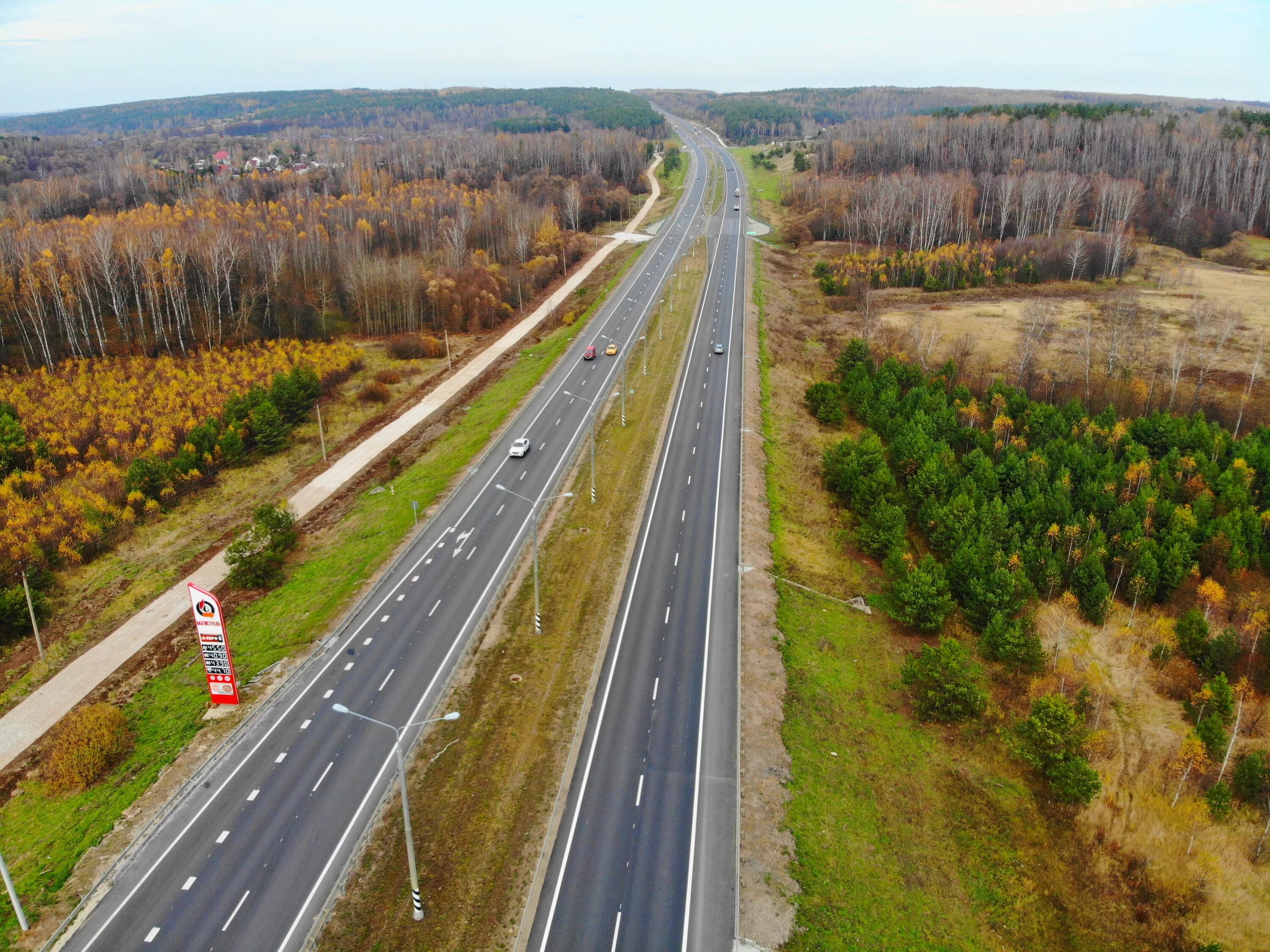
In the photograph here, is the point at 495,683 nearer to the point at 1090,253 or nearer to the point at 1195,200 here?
the point at 1090,253

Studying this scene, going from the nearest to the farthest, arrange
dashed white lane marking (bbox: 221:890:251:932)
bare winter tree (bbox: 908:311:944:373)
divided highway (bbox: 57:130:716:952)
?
dashed white lane marking (bbox: 221:890:251:932)
divided highway (bbox: 57:130:716:952)
bare winter tree (bbox: 908:311:944:373)

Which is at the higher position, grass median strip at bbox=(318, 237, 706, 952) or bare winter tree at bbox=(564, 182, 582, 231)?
bare winter tree at bbox=(564, 182, 582, 231)

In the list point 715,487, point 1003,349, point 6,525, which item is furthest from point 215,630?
point 1003,349

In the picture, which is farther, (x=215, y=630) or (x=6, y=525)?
(x=6, y=525)

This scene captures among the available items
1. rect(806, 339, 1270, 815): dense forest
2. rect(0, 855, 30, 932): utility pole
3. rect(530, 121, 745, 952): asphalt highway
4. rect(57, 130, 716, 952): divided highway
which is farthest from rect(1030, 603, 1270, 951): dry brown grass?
rect(0, 855, 30, 932): utility pole

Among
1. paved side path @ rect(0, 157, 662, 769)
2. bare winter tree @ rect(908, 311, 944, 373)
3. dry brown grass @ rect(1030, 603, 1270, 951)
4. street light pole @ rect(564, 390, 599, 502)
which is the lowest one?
dry brown grass @ rect(1030, 603, 1270, 951)

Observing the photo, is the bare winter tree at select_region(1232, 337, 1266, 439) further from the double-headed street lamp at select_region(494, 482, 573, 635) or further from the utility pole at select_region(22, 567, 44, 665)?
the utility pole at select_region(22, 567, 44, 665)

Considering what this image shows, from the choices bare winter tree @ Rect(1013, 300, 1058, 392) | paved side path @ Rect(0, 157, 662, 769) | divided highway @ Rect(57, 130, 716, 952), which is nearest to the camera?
divided highway @ Rect(57, 130, 716, 952)
